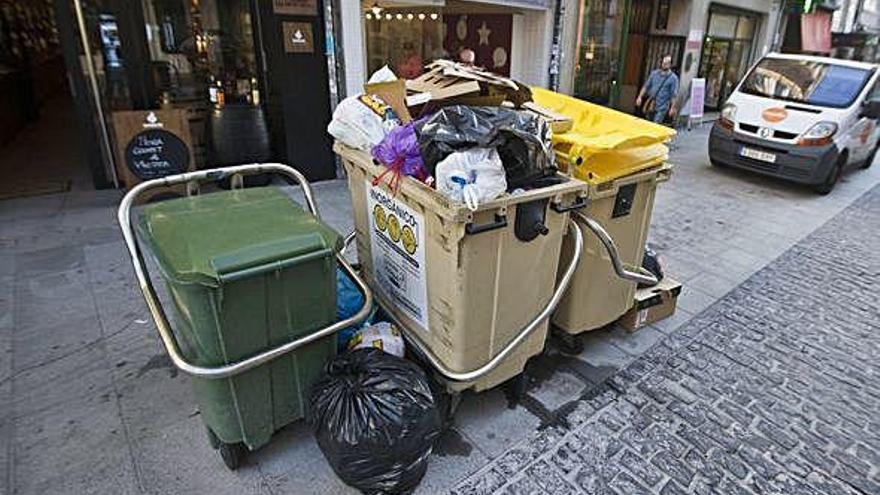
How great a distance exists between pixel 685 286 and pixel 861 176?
669 cm

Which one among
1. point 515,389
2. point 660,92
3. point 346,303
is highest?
point 660,92

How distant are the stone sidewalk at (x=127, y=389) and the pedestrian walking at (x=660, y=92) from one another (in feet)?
18.0

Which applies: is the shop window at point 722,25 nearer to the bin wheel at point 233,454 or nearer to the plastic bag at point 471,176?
the plastic bag at point 471,176

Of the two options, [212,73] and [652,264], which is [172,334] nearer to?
[652,264]

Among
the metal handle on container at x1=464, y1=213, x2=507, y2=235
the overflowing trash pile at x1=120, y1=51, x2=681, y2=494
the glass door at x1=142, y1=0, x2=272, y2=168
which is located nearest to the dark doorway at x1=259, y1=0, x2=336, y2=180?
the glass door at x1=142, y1=0, x2=272, y2=168

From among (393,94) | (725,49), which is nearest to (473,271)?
(393,94)

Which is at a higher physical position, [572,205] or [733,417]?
[572,205]

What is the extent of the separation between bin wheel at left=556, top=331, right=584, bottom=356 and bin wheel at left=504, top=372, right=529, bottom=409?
0.49 metres

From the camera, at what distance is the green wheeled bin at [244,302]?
1.71 meters

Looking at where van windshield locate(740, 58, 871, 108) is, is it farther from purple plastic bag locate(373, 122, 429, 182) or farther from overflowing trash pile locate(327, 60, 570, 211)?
purple plastic bag locate(373, 122, 429, 182)

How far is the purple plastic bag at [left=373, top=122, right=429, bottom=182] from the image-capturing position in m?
2.10

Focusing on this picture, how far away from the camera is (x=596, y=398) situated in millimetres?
2607

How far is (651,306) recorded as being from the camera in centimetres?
318

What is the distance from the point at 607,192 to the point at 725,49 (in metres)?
12.8
